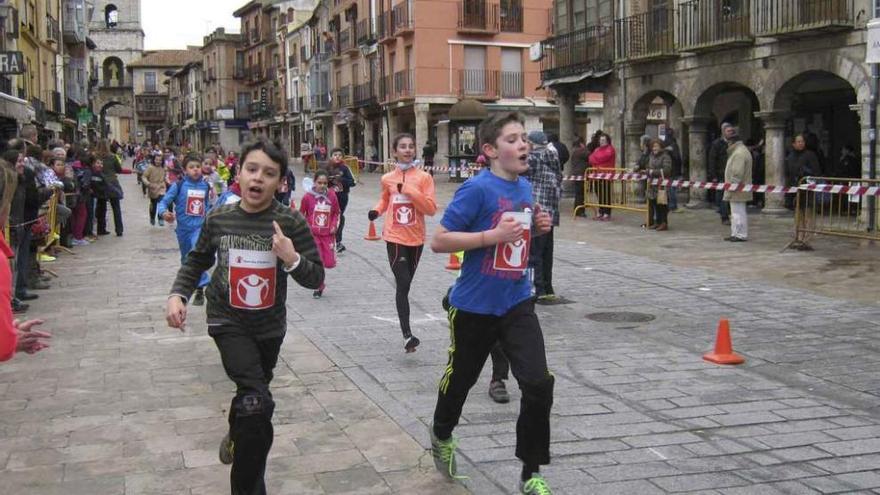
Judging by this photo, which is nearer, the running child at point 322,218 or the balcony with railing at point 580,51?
the running child at point 322,218

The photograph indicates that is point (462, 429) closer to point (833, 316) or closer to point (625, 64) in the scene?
point (833, 316)

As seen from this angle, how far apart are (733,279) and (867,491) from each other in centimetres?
715

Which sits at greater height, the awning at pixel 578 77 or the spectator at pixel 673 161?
the awning at pixel 578 77

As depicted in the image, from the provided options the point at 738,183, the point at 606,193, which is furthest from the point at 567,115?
the point at 738,183

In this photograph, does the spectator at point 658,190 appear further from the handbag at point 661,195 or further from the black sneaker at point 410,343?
the black sneaker at point 410,343

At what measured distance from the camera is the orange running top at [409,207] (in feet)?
25.4

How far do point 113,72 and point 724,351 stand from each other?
10427 cm

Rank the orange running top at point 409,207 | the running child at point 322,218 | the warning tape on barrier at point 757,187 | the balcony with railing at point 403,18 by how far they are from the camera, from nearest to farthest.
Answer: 1. the orange running top at point 409,207
2. the running child at point 322,218
3. the warning tape on barrier at point 757,187
4. the balcony with railing at point 403,18

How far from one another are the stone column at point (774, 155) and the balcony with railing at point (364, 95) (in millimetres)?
30130

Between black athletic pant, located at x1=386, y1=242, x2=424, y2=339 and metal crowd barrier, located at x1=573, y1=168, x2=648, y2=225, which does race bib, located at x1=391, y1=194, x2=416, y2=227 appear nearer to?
black athletic pant, located at x1=386, y1=242, x2=424, y2=339

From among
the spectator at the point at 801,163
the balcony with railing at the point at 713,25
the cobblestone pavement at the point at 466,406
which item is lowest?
the cobblestone pavement at the point at 466,406

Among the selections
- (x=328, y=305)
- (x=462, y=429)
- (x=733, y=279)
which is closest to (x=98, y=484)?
(x=462, y=429)

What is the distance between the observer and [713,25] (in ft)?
67.0

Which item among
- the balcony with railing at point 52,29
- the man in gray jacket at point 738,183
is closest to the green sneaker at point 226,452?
the man in gray jacket at point 738,183
